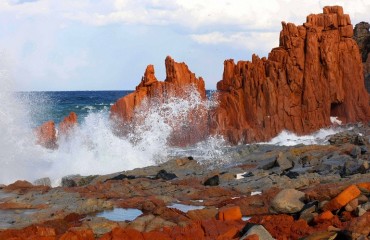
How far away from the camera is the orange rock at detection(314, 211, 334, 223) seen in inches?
381

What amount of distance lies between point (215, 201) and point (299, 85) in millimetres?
19863

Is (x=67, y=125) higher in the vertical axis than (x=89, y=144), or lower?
higher

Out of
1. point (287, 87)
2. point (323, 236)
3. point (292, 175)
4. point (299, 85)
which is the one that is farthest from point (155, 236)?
point (299, 85)

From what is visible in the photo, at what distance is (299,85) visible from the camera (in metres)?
32.2

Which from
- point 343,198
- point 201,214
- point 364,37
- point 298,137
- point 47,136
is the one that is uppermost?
point 364,37

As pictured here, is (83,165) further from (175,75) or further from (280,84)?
(280,84)

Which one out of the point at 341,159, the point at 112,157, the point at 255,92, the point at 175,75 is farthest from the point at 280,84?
the point at 341,159

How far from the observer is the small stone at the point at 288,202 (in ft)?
35.3

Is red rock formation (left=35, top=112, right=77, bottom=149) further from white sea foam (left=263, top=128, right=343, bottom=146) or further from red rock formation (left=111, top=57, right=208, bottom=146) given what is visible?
white sea foam (left=263, top=128, right=343, bottom=146)

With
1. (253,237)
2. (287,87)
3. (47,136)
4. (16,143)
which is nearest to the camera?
(253,237)

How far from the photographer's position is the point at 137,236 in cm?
922

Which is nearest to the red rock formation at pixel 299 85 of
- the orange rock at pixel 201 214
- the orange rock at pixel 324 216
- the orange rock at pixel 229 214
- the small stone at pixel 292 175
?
the small stone at pixel 292 175

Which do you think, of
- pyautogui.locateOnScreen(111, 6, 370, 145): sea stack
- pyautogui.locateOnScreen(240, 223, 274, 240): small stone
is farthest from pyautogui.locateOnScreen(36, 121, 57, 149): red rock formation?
pyautogui.locateOnScreen(240, 223, 274, 240): small stone

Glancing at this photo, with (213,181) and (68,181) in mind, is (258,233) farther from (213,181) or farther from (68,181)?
(68,181)
